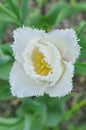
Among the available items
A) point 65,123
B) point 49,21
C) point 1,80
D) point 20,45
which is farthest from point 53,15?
point 20,45

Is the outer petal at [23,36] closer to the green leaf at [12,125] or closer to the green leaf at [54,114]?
the green leaf at [12,125]

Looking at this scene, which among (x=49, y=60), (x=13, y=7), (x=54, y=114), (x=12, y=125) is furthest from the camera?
(x=54, y=114)

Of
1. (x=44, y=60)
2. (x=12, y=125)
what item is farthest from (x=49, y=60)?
(x=12, y=125)

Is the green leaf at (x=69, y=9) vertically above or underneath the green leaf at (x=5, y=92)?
above

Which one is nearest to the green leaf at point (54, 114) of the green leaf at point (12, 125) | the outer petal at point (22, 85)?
the green leaf at point (12, 125)

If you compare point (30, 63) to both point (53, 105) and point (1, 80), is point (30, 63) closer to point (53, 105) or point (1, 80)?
point (1, 80)

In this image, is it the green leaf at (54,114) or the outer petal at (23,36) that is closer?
the outer petal at (23,36)

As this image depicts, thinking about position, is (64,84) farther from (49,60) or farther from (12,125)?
(12,125)
